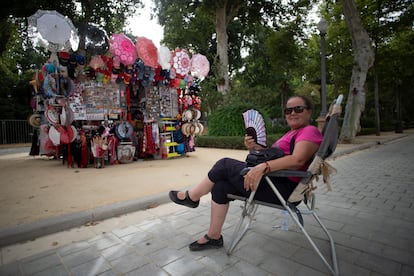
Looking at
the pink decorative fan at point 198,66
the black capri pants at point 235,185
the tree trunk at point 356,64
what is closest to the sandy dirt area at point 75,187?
the black capri pants at point 235,185

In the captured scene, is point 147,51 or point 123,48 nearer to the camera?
point 123,48

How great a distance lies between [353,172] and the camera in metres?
5.95

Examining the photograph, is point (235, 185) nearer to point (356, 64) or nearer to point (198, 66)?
point (198, 66)

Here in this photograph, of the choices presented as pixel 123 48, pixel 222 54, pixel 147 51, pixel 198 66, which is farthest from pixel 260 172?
pixel 222 54

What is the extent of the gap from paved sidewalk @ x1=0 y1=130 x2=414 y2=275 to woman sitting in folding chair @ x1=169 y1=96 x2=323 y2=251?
1.12 ft

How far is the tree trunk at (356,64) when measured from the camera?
12.0m

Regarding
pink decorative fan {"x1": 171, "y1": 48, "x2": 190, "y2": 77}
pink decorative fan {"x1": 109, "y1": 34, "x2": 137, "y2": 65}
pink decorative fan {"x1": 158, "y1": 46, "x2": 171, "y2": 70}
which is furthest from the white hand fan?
pink decorative fan {"x1": 171, "y1": 48, "x2": 190, "y2": 77}

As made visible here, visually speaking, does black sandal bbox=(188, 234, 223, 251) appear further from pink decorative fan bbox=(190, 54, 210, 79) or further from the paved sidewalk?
pink decorative fan bbox=(190, 54, 210, 79)

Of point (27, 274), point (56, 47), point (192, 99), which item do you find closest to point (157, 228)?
point (27, 274)

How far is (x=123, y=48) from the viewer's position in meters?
7.02

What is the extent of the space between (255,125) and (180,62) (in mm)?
6639

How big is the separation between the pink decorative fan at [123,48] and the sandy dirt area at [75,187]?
3139 millimetres

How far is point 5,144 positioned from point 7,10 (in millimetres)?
12120

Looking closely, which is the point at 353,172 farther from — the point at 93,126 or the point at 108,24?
the point at 108,24
